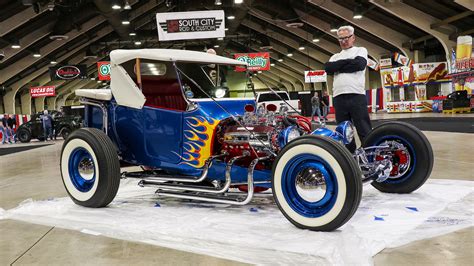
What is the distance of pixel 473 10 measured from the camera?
16688 millimetres

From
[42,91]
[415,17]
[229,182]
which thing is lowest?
[229,182]

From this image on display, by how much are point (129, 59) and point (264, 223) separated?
82.9 inches

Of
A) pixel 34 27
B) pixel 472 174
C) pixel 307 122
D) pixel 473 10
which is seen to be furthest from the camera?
pixel 34 27

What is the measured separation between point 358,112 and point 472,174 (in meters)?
1.66

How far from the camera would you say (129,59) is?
4.04m

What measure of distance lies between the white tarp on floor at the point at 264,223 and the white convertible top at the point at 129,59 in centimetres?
102

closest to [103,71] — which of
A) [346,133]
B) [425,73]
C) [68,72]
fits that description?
[68,72]

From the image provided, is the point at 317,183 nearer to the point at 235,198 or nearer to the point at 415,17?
the point at 235,198

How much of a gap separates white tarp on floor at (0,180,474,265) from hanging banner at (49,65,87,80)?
1910cm

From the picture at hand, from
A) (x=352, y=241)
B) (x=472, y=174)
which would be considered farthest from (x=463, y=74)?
(x=352, y=241)

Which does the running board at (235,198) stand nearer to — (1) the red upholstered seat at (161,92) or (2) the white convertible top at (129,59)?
(1) the red upholstered seat at (161,92)

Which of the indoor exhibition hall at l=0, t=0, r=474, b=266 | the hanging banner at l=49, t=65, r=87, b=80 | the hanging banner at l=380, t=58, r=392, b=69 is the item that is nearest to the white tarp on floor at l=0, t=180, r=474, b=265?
the indoor exhibition hall at l=0, t=0, r=474, b=266

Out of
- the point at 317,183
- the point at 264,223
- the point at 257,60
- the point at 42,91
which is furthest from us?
the point at 42,91

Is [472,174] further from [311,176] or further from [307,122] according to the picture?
[311,176]
